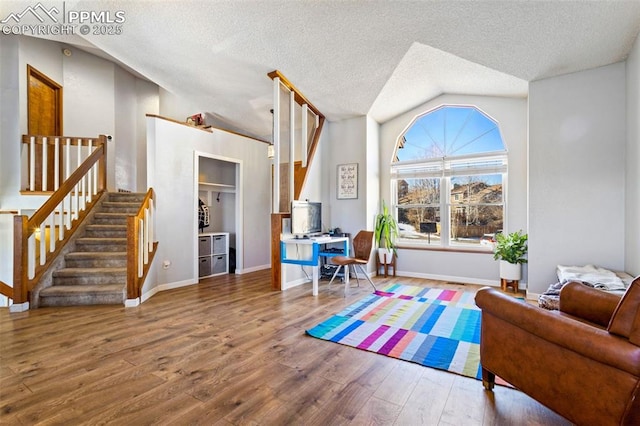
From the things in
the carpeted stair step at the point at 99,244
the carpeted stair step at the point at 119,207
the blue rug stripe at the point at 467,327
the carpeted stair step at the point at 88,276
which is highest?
the carpeted stair step at the point at 119,207

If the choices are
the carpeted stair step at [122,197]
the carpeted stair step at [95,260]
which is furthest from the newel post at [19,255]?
the carpeted stair step at [122,197]

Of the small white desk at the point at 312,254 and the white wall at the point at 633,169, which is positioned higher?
the white wall at the point at 633,169

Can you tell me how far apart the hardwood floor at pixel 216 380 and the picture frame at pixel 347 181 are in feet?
9.27

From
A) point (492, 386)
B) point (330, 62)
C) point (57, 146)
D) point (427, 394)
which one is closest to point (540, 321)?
point (492, 386)

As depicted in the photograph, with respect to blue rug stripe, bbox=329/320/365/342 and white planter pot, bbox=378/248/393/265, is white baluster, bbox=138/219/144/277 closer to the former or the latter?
blue rug stripe, bbox=329/320/365/342

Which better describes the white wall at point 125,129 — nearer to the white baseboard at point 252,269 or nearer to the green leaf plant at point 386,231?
the white baseboard at point 252,269

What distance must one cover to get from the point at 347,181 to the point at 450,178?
6.15 feet

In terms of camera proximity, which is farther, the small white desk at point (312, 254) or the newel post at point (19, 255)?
the small white desk at point (312, 254)

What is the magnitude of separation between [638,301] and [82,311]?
4.82 metres

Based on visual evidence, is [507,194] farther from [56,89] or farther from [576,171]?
[56,89]

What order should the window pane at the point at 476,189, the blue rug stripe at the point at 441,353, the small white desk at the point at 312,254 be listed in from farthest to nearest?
the window pane at the point at 476,189, the small white desk at the point at 312,254, the blue rug stripe at the point at 441,353

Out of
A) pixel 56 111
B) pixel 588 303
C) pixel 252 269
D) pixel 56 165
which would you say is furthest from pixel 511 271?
pixel 56 111

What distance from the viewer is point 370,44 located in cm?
360

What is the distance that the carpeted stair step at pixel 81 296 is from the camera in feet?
12.1
